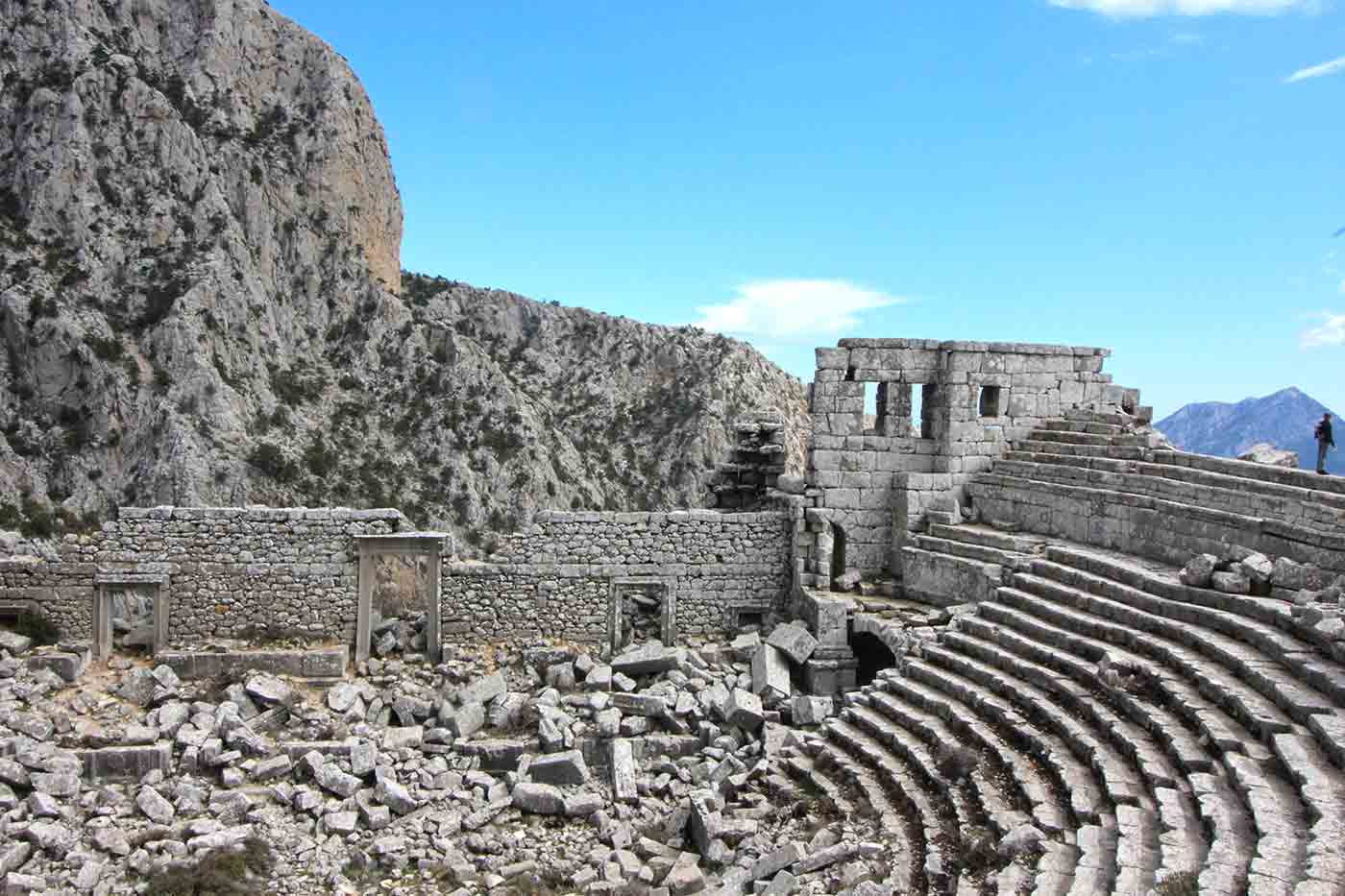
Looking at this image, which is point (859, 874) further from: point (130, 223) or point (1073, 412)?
point (130, 223)

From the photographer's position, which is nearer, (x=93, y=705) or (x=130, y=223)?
(x=93, y=705)

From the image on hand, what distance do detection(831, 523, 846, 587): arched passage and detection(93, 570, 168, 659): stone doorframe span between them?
1090 centimetres

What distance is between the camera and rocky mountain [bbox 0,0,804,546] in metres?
33.4

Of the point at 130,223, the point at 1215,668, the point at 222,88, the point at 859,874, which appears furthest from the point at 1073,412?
the point at 222,88

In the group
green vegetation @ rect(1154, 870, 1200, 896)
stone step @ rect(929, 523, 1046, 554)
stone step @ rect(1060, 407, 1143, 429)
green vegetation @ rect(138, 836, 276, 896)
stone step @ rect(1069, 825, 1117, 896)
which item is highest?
stone step @ rect(1060, 407, 1143, 429)

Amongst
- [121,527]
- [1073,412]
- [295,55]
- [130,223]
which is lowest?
[121,527]

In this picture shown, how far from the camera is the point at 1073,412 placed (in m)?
16.6

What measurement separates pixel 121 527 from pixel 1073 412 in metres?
16.0

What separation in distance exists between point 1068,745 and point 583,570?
8.22 meters

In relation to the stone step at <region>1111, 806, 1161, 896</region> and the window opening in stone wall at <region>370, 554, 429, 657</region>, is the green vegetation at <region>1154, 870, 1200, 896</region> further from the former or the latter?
the window opening in stone wall at <region>370, 554, 429, 657</region>

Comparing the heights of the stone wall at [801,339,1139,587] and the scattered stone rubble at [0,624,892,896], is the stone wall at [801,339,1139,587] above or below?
above

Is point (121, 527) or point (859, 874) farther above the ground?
point (121, 527)

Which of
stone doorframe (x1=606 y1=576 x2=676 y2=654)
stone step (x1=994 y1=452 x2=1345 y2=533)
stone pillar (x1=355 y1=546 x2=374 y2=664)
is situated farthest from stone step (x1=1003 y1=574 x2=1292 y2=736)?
stone pillar (x1=355 y1=546 x2=374 y2=664)

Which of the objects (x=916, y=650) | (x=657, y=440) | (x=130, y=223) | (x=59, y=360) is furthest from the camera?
(x=657, y=440)
